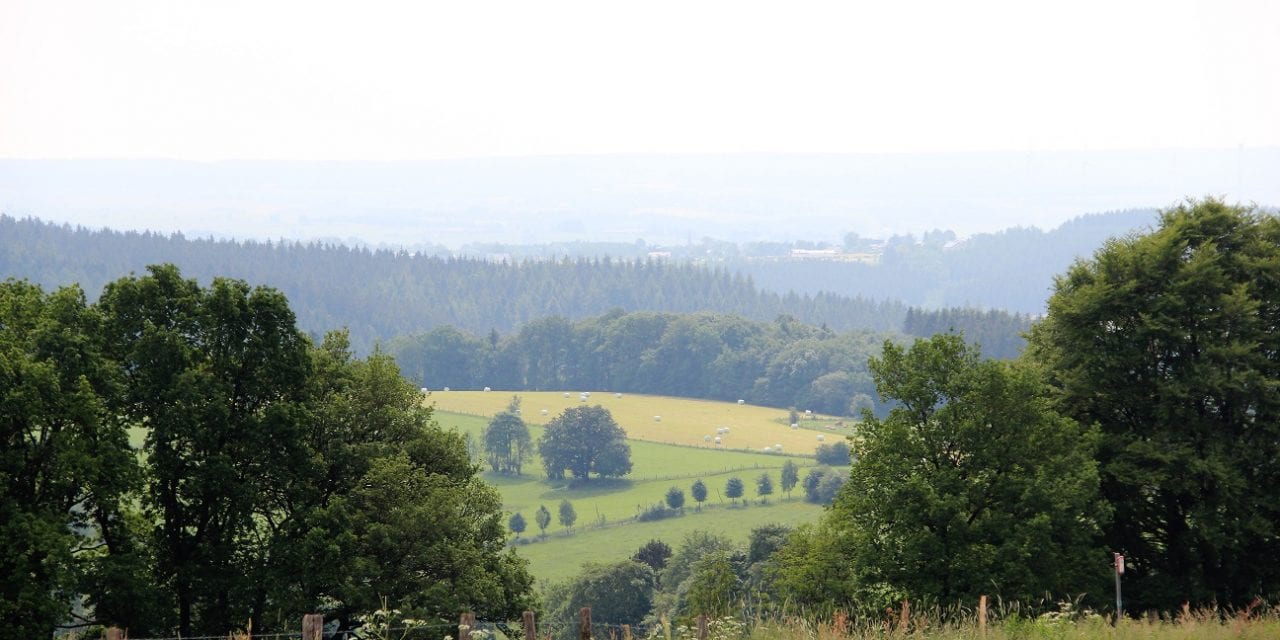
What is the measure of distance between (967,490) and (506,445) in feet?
421

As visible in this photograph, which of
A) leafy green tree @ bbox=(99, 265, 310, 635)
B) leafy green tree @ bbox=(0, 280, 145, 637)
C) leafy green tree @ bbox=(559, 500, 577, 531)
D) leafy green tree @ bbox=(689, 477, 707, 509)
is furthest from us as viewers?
leafy green tree @ bbox=(689, 477, 707, 509)

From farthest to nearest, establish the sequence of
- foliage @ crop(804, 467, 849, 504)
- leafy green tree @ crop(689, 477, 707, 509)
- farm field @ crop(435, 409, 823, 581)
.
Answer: foliage @ crop(804, 467, 849, 504) → leafy green tree @ crop(689, 477, 707, 509) → farm field @ crop(435, 409, 823, 581)

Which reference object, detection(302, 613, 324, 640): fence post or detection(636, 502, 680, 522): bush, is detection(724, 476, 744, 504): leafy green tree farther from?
detection(302, 613, 324, 640): fence post

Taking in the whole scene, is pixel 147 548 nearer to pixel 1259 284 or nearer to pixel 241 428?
pixel 241 428

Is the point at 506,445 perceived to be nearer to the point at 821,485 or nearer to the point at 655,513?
the point at 655,513

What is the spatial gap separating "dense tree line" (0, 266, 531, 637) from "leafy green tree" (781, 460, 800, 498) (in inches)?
4390

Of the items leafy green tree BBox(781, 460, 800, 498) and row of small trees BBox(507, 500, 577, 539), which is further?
leafy green tree BBox(781, 460, 800, 498)

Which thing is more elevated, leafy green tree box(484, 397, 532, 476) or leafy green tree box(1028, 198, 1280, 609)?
leafy green tree box(1028, 198, 1280, 609)

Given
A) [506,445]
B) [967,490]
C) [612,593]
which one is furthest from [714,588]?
[506,445]

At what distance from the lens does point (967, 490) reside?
113 feet

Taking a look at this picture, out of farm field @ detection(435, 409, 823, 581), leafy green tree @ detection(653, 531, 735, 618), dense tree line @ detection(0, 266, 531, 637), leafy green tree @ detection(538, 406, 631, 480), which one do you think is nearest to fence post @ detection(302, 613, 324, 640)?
dense tree line @ detection(0, 266, 531, 637)

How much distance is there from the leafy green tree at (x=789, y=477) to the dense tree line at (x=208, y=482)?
11151cm

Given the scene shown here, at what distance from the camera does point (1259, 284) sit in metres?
38.7

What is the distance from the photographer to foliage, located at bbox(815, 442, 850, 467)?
162 m
